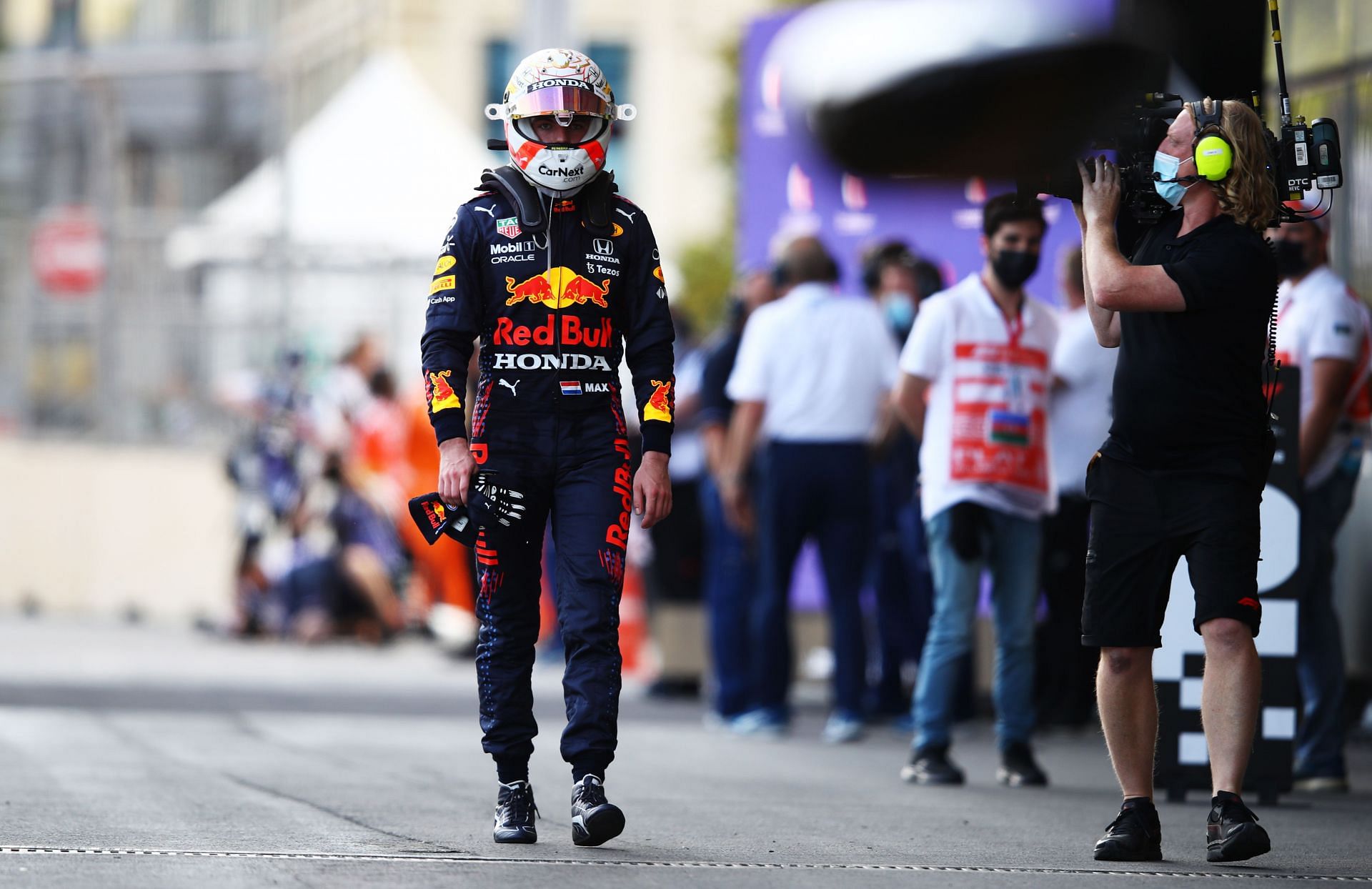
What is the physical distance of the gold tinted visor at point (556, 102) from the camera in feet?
21.8

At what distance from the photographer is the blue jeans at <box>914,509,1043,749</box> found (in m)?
8.91

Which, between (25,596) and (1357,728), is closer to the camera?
(1357,728)

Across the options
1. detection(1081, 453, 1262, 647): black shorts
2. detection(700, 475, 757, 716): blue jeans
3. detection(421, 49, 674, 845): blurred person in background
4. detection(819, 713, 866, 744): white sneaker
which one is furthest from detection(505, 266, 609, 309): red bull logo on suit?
detection(700, 475, 757, 716): blue jeans

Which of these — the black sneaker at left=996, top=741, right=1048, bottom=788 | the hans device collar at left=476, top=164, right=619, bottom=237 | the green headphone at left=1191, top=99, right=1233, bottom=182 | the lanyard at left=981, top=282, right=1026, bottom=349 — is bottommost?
the black sneaker at left=996, top=741, right=1048, bottom=788

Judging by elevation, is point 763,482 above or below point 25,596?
above

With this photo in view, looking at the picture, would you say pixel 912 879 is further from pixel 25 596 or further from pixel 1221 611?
pixel 25 596

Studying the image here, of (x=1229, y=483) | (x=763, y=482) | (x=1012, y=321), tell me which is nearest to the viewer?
(x=1229, y=483)

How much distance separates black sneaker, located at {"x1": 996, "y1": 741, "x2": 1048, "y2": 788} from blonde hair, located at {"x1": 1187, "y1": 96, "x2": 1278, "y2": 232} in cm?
283

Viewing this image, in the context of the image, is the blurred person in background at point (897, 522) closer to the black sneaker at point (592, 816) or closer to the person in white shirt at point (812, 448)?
the person in white shirt at point (812, 448)

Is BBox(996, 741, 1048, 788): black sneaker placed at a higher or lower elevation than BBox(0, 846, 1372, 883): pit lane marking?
lower

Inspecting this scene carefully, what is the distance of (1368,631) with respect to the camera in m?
11.0

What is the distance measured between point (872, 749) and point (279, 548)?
27.4 feet

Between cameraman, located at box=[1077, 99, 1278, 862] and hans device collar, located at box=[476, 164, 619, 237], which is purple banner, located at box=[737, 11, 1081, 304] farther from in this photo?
cameraman, located at box=[1077, 99, 1278, 862]

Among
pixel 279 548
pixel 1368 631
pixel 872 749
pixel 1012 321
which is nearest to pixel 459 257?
pixel 1012 321
